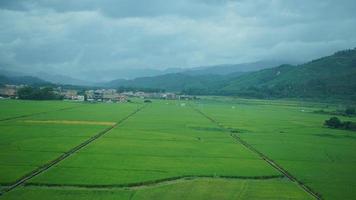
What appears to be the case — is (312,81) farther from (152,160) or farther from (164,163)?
(164,163)

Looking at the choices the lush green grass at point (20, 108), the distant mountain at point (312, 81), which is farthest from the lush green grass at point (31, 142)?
the distant mountain at point (312, 81)

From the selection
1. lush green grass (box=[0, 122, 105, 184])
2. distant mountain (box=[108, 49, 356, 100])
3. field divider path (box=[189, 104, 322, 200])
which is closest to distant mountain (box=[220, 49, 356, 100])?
distant mountain (box=[108, 49, 356, 100])

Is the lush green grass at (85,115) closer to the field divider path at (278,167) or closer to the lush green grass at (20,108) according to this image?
the lush green grass at (20,108)

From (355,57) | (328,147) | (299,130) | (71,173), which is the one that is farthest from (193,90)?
(71,173)

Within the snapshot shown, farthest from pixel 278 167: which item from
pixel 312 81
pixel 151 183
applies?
pixel 312 81

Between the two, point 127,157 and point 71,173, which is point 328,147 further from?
point 71,173
